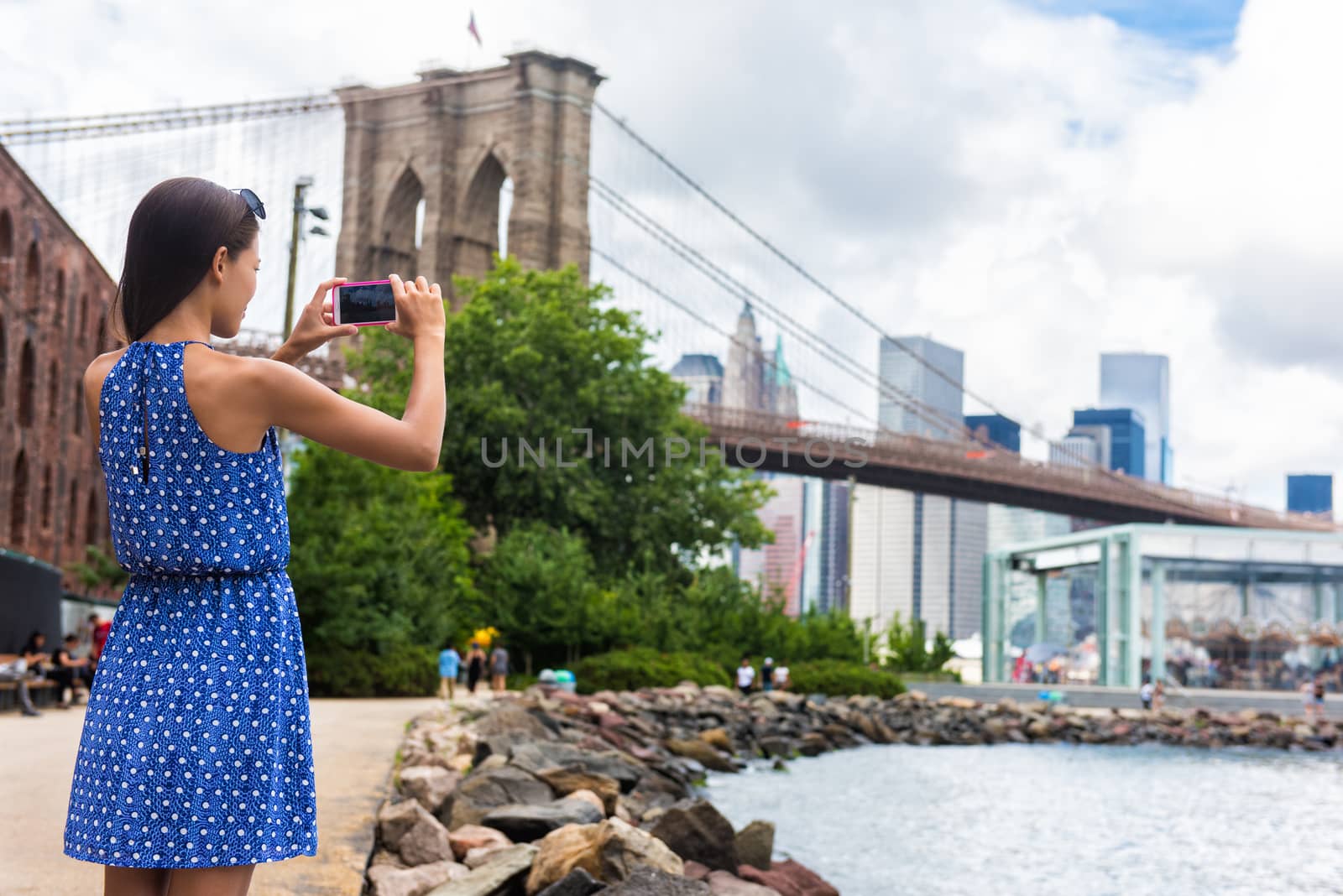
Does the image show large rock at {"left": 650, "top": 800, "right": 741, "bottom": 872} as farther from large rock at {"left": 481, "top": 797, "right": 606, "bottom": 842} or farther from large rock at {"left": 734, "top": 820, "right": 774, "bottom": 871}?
large rock at {"left": 481, "top": 797, "right": 606, "bottom": 842}

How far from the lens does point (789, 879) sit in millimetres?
9086

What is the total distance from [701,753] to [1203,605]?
29.5 metres

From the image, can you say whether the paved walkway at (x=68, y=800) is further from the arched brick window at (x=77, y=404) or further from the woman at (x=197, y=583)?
the arched brick window at (x=77, y=404)

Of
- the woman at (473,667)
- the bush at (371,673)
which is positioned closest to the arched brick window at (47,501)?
the woman at (473,667)

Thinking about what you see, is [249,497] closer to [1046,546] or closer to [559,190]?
[1046,546]

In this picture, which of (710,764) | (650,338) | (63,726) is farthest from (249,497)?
(650,338)

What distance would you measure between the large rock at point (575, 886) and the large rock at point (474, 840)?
1.19 meters

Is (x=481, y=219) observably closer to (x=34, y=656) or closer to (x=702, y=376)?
(x=702, y=376)

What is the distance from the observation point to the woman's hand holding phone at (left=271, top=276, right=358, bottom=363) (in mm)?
2719

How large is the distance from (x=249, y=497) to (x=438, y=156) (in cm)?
5478

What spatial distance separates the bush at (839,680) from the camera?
3131 cm

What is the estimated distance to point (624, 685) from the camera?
26797 mm

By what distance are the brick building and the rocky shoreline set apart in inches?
696

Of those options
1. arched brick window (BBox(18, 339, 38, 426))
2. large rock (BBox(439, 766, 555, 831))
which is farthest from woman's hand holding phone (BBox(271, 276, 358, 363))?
arched brick window (BBox(18, 339, 38, 426))
